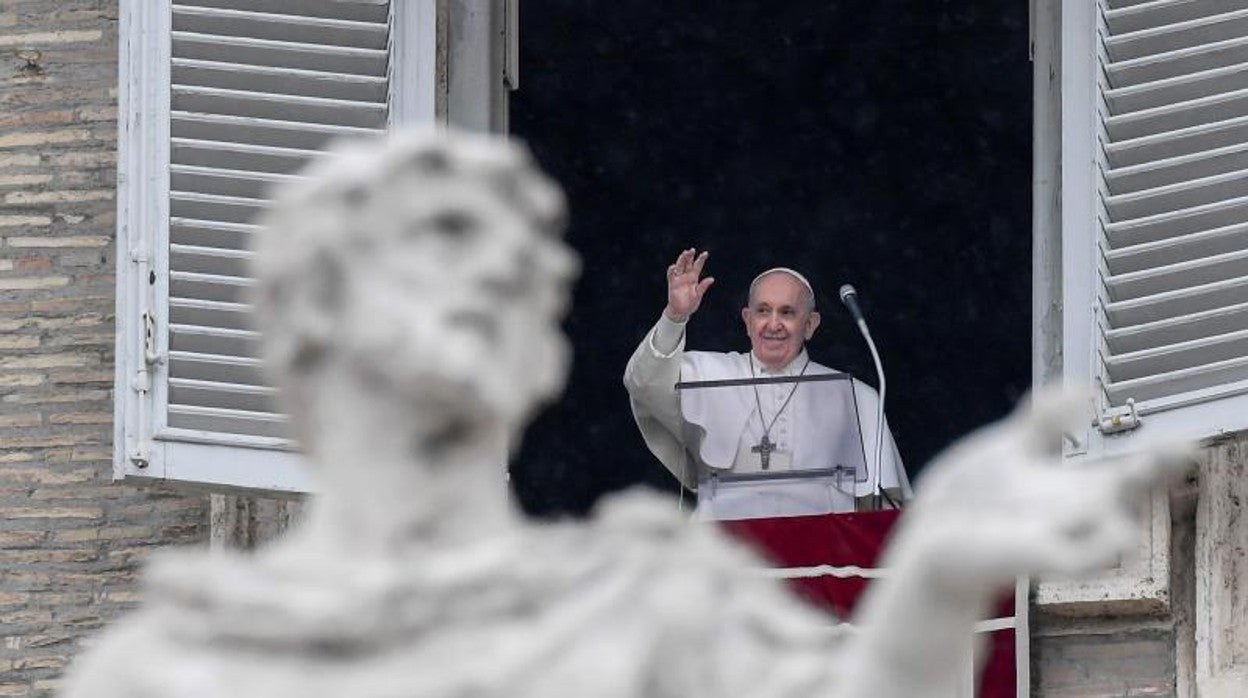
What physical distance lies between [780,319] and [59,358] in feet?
6.00

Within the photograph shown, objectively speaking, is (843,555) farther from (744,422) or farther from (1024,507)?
(1024,507)

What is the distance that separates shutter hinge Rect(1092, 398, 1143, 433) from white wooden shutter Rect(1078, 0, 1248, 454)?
4.4 inches

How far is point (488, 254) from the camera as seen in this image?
3.81 meters

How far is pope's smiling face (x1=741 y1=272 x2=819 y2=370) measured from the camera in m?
12.0

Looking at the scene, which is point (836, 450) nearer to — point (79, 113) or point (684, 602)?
point (79, 113)

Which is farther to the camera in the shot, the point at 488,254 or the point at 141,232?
the point at 141,232

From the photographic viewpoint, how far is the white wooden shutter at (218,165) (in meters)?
9.73

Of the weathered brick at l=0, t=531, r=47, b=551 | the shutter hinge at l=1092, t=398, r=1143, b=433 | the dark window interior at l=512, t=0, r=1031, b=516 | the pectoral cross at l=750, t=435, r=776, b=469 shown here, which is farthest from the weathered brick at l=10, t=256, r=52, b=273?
the dark window interior at l=512, t=0, r=1031, b=516

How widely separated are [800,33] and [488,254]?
1066 centimetres

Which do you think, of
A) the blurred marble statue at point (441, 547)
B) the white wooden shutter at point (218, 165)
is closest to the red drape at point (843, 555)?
the white wooden shutter at point (218, 165)

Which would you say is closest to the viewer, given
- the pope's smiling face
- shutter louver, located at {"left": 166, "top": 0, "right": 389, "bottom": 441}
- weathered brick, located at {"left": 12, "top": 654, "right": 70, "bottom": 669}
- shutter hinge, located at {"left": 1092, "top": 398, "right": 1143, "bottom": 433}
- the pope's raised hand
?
shutter hinge, located at {"left": 1092, "top": 398, "right": 1143, "bottom": 433}

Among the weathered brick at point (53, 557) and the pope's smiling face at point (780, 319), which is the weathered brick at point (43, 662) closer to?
the weathered brick at point (53, 557)

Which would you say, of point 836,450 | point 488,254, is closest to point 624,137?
point 836,450

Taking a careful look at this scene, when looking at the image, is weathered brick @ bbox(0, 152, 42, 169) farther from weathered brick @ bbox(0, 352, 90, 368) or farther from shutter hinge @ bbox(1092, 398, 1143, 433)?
shutter hinge @ bbox(1092, 398, 1143, 433)
